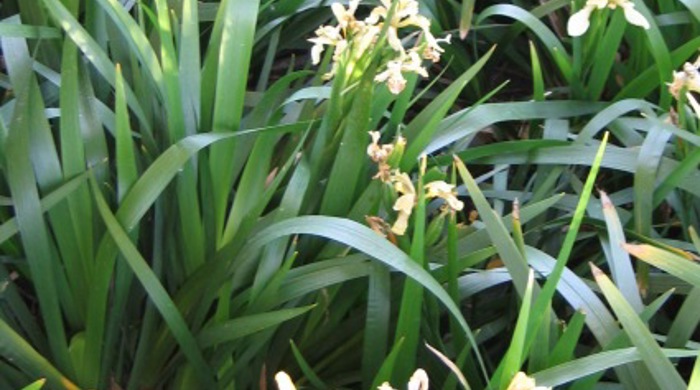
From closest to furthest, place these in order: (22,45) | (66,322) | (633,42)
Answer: (66,322)
(22,45)
(633,42)

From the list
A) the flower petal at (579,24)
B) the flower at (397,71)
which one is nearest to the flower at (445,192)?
the flower at (397,71)

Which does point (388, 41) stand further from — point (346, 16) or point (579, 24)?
point (579, 24)

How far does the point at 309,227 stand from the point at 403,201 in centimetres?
12

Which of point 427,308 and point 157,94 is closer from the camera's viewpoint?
point 427,308

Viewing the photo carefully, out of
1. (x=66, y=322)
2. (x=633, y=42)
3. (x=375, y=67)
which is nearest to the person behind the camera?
(x=375, y=67)

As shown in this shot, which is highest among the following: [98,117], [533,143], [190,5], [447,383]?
[190,5]

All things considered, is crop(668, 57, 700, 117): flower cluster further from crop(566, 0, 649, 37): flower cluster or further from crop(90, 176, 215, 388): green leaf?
crop(90, 176, 215, 388): green leaf

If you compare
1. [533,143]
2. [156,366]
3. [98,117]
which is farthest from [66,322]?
[533,143]

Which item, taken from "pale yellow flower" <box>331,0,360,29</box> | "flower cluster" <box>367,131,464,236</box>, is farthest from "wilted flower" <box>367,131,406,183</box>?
"pale yellow flower" <box>331,0,360,29</box>

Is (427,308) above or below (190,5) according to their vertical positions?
below

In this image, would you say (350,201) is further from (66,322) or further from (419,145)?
(66,322)

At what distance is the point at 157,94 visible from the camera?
3.99ft

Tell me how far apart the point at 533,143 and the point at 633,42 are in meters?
0.37

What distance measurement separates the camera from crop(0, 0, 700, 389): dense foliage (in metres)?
1.00
